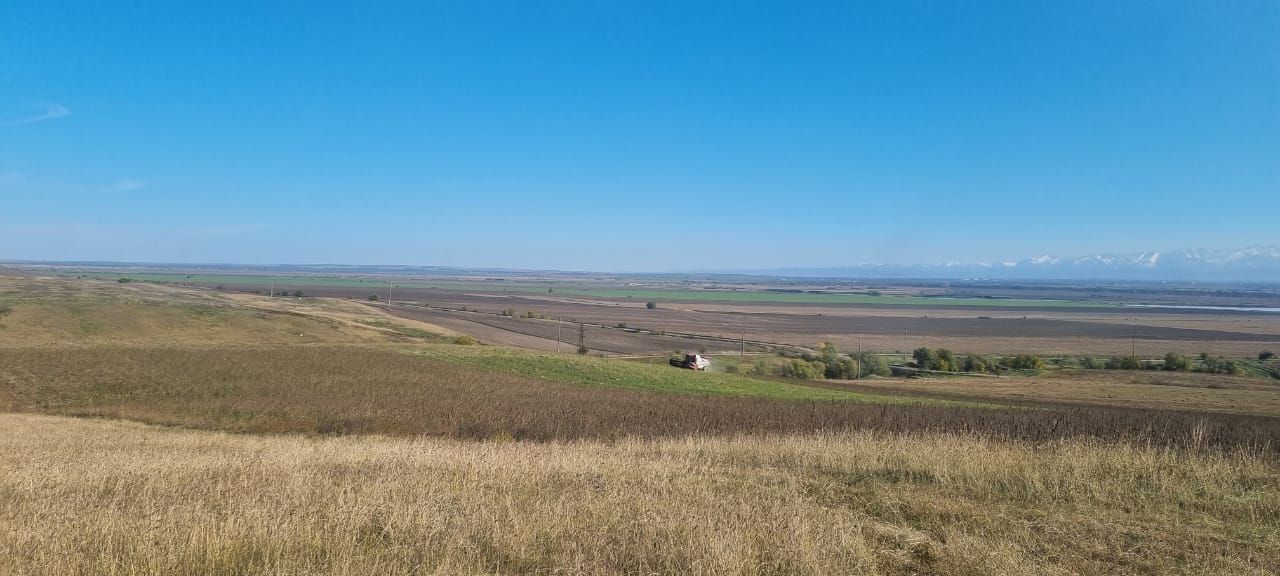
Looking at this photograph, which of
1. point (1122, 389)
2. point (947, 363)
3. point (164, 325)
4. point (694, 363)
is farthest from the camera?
point (947, 363)

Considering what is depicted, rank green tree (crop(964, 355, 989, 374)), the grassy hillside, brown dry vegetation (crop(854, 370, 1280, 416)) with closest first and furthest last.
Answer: the grassy hillside → brown dry vegetation (crop(854, 370, 1280, 416)) → green tree (crop(964, 355, 989, 374))

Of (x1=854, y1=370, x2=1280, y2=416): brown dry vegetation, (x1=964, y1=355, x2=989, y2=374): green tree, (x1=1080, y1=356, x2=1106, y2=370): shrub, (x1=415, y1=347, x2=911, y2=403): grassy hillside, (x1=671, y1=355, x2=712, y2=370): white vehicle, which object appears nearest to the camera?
(x1=415, y1=347, x2=911, y2=403): grassy hillside

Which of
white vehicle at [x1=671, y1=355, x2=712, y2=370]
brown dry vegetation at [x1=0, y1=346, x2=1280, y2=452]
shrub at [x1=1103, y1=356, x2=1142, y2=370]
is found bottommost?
shrub at [x1=1103, y1=356, x2=1142, y2=370]

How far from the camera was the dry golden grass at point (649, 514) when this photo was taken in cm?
525

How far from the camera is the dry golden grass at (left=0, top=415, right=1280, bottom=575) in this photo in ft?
17.2

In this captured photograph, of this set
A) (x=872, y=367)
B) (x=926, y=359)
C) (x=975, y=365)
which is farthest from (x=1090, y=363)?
(x=872, y=367)

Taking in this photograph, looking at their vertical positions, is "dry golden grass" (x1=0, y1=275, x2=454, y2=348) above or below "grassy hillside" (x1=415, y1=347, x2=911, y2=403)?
above

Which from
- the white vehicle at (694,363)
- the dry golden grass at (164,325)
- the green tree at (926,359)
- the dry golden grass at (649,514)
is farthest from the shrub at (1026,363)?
the dry golden grass at (649,514)

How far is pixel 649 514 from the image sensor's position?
648 centimetres

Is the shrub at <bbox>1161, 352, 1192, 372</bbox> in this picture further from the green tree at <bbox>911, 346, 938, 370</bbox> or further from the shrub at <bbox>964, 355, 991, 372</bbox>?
the green tree at <bbox>911, 346, 938, 370</bbox>

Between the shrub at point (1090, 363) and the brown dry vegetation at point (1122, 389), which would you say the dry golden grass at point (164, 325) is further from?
the shrub at point (1090, 363)

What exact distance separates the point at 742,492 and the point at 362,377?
27554mm

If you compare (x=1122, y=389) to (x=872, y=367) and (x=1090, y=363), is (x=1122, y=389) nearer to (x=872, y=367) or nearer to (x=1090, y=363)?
(x=872, y=367)

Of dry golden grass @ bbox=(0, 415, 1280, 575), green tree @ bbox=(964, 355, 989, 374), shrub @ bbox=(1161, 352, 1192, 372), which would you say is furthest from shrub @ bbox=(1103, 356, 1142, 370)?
dry golden grass @ bbox=(0, 415, 1280, 575)
